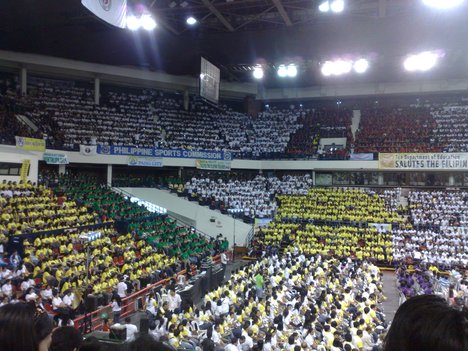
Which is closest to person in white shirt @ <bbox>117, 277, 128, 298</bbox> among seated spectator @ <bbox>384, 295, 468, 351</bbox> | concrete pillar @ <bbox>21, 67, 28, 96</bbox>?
seated spectator @ <bbox>384, 295, 468, 351</bbox>

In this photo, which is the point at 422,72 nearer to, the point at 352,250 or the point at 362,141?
the point at 362,141

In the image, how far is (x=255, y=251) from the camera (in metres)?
26.9

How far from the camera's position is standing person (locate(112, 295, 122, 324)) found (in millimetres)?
12141

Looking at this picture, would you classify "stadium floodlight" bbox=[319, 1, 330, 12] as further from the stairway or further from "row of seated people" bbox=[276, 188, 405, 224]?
the stairway

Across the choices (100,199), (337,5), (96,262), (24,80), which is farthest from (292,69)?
(96,262)

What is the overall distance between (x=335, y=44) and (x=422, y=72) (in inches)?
534

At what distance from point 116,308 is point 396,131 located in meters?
30.4

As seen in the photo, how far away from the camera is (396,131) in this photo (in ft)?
120

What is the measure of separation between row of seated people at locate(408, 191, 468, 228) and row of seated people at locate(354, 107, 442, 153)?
13.2 ft

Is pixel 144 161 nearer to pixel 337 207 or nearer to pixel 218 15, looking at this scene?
pixel 218 15

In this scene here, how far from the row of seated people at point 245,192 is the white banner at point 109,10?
17.7m

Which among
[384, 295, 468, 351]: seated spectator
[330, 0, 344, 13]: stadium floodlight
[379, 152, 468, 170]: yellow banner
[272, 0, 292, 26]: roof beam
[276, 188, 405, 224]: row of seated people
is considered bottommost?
[276, 188, 405, 224]: row of seated people

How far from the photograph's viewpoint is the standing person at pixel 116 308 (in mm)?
12141

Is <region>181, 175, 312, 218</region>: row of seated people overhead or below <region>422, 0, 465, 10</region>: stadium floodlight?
below
